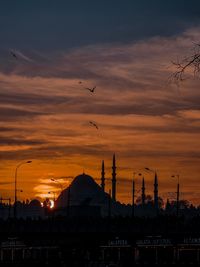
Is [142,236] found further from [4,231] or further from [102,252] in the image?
[4,231]

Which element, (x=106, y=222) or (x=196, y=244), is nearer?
(x=196, y=244)

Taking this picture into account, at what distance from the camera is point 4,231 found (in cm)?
9262

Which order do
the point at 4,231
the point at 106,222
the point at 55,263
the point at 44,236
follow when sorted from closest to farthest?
the point at 55,263 < the point at 44,236 < the point at 4,231 < the point at 106,222

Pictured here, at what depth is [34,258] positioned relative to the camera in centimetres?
8262

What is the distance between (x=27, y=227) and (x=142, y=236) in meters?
14.9

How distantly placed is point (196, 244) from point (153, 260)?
5874 millimetres

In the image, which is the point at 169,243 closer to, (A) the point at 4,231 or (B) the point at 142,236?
(B) the point at 142,236

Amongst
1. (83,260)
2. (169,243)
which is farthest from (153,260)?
(83,260)

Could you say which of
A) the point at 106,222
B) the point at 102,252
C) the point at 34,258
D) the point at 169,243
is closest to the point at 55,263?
the point at 34,258

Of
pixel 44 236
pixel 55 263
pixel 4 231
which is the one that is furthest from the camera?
pixel 4 231

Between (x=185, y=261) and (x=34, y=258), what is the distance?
18.2 m

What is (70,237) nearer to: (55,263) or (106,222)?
(55,263)

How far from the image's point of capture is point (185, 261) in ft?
291

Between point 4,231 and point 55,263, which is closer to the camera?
point 55,263
